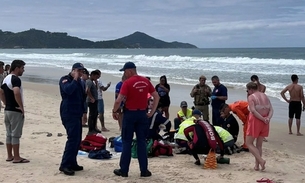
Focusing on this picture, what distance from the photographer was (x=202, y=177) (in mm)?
6367

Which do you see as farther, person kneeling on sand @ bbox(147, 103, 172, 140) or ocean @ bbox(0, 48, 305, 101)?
ocean @ bbox(0, 48, 305, 101)

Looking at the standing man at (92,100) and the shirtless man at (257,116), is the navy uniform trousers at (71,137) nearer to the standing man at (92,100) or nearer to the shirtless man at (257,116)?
the shirtless man at (257,116)

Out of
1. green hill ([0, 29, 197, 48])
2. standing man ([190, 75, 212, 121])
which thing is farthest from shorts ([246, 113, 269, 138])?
green hill ([0, 29, 197, 48])

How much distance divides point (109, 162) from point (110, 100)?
9.74m

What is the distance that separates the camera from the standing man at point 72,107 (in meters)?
6.11

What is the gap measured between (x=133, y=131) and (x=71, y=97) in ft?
3.47

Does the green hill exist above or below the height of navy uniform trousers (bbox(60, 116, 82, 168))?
above

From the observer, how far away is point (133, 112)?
6.13m

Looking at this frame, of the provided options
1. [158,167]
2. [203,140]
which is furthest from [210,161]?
[158,167]

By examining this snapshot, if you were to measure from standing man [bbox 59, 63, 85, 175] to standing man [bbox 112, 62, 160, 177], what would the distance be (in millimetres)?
575

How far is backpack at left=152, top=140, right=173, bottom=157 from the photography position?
25.2 ft

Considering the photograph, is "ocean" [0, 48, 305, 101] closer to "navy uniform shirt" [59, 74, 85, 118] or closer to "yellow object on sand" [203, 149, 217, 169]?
"yellow object on sand" [203, 149, 217, 169]

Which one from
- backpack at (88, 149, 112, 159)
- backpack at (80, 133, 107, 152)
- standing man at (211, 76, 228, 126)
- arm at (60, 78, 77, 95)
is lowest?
backpack at (88, 149, 112, 159)

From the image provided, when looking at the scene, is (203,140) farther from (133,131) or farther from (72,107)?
(72,107)
